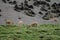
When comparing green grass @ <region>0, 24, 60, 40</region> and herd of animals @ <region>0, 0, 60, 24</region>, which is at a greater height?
green grass @ <region>0, 24, 60, 40</region>

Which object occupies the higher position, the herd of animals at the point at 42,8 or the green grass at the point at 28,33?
the green grass at the point at 28,33

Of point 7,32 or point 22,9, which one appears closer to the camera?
point 7,32

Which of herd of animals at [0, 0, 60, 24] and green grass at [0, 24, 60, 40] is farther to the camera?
herd of animals at [0, 0, 60, 24]

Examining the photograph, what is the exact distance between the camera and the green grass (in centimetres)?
434

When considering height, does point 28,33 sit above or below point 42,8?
above

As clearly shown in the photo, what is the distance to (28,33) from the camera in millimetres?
4645

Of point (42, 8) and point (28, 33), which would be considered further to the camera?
point (42, 8)

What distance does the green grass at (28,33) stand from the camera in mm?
4340

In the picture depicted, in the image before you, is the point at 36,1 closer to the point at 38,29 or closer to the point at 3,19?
the point at 3,19

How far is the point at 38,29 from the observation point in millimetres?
4871

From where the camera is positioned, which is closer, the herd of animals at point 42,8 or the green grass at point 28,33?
the green grass at point 28,33

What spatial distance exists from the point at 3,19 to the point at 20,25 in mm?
1413

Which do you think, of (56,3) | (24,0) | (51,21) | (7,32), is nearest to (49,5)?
(56,3)

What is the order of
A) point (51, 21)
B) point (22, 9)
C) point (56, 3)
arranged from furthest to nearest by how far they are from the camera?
point (56, 3) < point (22, 9) < point (51, 21)
